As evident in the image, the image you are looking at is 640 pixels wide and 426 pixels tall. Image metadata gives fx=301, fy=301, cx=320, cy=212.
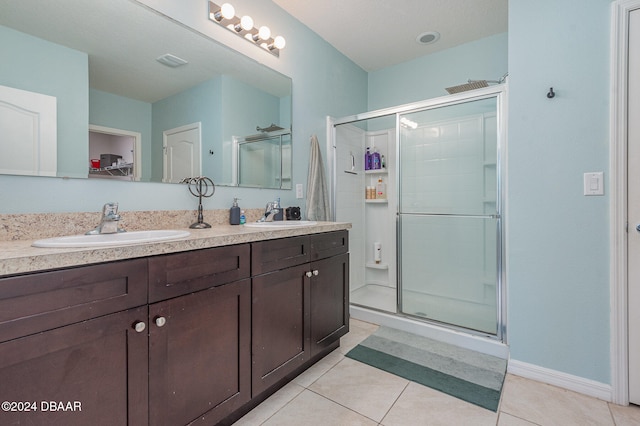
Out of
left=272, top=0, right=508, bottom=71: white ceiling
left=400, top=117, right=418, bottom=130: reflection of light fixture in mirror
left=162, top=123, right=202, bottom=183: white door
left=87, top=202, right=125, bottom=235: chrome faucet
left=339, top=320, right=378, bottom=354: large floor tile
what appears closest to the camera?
left=87, top=202, right=125, bottom=235: chrome faucet

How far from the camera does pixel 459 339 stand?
2098 millimetres

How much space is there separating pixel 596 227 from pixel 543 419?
0.96 metres

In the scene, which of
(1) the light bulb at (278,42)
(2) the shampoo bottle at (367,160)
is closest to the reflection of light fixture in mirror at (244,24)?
(1) the light bulb at (278,42)

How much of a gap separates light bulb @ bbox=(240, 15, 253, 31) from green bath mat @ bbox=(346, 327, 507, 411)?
7.19ft

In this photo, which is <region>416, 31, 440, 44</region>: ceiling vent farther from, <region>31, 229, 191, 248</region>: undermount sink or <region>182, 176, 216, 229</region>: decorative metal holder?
<region>31, 229, 191, 248</region>: undermount sink

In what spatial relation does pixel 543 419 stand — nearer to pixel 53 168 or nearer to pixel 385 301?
pixel 385 301

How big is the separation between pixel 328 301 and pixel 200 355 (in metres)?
0.86

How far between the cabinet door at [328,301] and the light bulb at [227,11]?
153 cm

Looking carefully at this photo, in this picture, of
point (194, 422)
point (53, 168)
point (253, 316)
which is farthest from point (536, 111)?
point (53, 168)

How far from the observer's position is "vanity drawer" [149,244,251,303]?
102cm

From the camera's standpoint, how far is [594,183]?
59.9 inches

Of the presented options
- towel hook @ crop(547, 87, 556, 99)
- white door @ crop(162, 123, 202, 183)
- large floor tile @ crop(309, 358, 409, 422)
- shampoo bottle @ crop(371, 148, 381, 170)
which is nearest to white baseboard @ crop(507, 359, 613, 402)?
large floor tile @ crop(309, 358, 409, 422)

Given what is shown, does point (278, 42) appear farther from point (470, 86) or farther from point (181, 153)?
point (470, 86)

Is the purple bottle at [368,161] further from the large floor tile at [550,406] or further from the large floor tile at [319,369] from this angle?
the large floor tile at [550,406]
